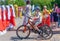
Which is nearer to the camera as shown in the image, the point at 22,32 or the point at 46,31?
the point at 46,31

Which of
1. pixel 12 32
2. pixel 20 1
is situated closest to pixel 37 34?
pixel 12 32

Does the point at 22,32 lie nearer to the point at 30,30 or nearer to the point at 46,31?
the point at 30,30

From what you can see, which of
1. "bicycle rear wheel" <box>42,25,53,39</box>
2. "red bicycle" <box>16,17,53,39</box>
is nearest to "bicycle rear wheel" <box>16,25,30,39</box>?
"red bicycle" <box>16,17,53,39</box>

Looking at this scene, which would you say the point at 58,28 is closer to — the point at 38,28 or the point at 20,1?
the point at 38,28

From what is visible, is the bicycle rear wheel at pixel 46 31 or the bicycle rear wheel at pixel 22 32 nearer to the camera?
the bicycle rear wheel at pixel 46 31

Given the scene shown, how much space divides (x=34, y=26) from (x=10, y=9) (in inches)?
146

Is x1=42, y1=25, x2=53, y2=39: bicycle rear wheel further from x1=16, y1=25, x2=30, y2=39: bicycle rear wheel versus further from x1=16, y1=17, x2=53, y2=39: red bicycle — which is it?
x1=16, y1=25, x2=30, y2=39: bicycle rear wheel

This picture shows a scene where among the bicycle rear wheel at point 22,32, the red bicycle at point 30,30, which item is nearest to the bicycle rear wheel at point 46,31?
the red bicycle at point 30,30

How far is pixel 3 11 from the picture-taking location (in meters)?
15.6

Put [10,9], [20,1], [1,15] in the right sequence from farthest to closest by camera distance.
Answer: [20,1], [10,9], [1,15]

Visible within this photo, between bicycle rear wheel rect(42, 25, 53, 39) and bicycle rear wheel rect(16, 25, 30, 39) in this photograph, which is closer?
bicycle rear wheel rect(42, 25, 53, 39)

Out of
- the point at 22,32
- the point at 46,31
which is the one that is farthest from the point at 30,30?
the point at 46,31

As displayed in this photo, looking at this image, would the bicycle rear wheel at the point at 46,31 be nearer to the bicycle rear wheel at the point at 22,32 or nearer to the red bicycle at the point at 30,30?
Answer: the red bicycle at the point at 30,30

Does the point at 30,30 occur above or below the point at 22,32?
above
